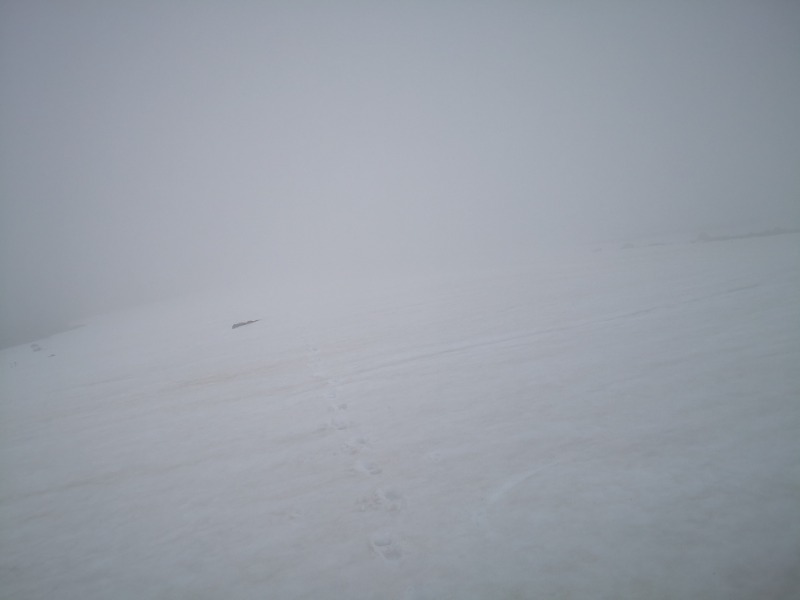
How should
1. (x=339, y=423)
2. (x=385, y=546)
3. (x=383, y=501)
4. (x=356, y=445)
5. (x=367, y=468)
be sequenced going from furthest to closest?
(x=339, y=423), (x=356, y=445), (x=367, y=468), (x=383, y=501), (x=385, y=546)

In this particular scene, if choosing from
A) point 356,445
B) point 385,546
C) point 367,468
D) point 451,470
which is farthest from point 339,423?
point 385,546

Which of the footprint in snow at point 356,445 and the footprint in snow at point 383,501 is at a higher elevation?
the footprint in snow at point 383,501

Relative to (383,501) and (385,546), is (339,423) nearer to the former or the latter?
(383,501)

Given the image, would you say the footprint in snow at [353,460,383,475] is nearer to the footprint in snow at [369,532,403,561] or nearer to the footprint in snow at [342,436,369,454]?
the footprint in snow at [342,436,369,454]

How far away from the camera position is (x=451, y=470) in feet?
10.8

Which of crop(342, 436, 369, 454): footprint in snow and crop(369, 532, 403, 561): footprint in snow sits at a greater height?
crop(369, 532, 403, 561): footprint in snow

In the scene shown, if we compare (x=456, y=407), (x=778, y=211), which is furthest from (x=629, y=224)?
(x=456, y=407)

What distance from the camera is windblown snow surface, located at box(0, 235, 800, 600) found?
2.26m

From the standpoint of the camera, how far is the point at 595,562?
7.11 feet

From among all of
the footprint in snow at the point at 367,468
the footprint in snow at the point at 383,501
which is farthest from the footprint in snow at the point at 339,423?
the footprint in snow at the point at 383,501

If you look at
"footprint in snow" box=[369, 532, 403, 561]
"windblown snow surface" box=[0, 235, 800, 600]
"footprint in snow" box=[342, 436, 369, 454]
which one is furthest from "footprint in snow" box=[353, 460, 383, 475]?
"footprint in snow" box=[369, 532, 403, 561]

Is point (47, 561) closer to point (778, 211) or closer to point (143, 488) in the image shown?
point (143, 488)

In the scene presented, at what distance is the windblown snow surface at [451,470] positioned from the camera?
2.26m

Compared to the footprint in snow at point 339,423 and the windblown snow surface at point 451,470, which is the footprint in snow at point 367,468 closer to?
the windblown snow surface at point 451,470
